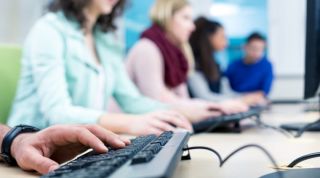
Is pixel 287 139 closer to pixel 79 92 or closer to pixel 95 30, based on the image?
pixel 79 92

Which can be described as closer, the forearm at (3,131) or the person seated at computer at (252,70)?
the forearm at (3,131)

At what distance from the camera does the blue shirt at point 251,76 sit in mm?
3205

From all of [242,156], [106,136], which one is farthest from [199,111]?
[106,136]

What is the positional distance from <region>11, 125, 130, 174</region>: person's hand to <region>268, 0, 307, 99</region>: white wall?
324 centimetres

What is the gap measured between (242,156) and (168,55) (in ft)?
4.20

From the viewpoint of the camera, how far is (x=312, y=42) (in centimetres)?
105

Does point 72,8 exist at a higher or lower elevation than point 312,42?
higher

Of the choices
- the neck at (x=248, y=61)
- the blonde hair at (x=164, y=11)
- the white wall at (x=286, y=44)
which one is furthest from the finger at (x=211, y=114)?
the white wall at (x=286, y=44)

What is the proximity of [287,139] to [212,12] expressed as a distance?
2.94 metres

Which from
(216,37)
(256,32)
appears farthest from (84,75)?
(256,32)

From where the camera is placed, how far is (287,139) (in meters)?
0.95

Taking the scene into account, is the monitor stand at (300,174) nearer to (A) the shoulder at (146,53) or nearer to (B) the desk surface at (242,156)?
(B) the desk surface at (242,156)

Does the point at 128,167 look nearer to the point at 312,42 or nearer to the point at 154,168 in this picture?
the point at 154,168

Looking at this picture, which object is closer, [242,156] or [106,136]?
[106,136]
